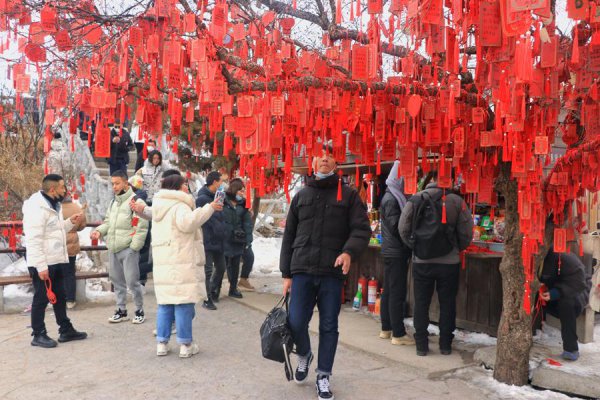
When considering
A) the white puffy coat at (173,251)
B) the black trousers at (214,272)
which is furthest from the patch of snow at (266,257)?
the white puffy coat at (173,251)

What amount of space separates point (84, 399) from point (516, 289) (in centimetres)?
365

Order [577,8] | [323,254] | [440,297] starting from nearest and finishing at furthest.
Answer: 1. [577,8]
2. [323,254]
3. [440,297]

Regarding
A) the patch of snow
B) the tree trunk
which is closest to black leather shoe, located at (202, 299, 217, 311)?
the patch of snow

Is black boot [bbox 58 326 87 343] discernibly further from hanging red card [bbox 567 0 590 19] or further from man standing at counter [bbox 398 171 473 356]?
hanging red card [bbox 567 0 590 19]

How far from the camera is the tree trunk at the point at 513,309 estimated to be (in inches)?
173

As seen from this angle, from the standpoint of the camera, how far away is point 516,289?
173 inches

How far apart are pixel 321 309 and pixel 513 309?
5.51 ft

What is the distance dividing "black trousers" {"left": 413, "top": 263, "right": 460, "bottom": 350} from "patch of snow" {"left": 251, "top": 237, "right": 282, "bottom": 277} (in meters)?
6.19

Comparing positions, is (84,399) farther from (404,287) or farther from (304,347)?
(404,287)

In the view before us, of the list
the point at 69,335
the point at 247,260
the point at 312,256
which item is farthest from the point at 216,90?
the point at 247,260

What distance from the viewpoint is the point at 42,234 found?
5.41 meters

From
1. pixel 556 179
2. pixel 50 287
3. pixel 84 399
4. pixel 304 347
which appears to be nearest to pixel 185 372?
pixel 84 399

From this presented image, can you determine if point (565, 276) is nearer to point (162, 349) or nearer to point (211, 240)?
point (162, 349)

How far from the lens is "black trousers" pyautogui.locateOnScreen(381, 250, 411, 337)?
221 inches
